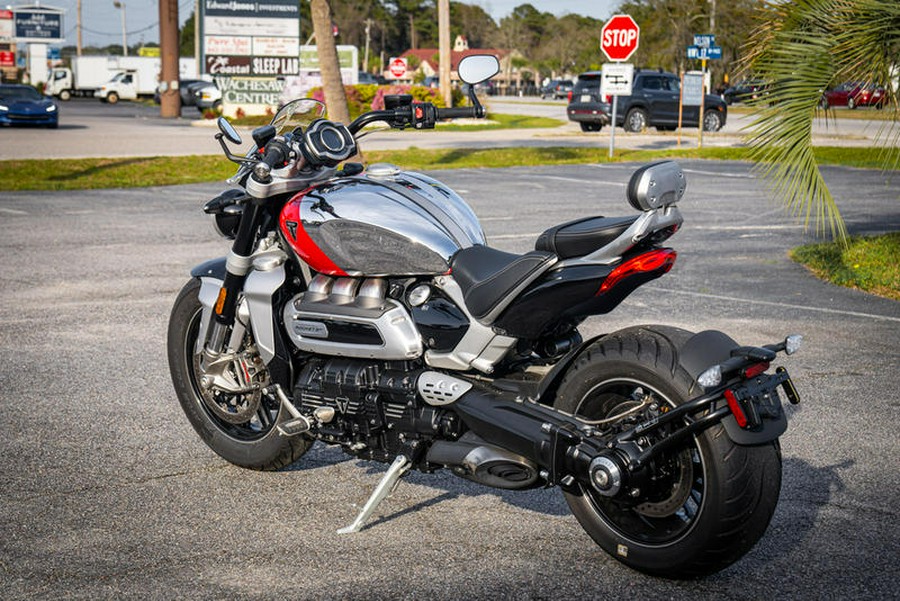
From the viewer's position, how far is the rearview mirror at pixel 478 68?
4715mm

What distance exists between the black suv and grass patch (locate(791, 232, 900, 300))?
23048 mm

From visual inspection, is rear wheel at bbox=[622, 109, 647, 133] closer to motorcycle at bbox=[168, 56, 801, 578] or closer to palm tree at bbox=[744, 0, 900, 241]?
palm tree at bbox=[744, 0, 900, 241]

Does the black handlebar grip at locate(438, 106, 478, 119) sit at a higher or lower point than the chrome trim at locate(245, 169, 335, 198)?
higher

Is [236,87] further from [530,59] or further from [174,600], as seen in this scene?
[530,59]

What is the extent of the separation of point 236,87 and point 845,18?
31.8 meters

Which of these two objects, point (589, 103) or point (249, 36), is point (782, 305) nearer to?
point (589, 103)

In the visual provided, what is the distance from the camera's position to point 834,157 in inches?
960

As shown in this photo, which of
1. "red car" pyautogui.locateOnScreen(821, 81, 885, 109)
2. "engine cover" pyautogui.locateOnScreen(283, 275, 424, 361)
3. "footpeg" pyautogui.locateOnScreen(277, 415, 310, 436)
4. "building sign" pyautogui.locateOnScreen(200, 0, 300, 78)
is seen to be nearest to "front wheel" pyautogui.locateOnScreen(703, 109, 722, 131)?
"building sign" pyautogui.locateOnScreen(200, 0, 300, 78)

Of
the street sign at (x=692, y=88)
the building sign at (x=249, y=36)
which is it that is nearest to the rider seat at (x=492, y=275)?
the street sign at (x=692, y=88)

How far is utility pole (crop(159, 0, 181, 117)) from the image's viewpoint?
4178 cm

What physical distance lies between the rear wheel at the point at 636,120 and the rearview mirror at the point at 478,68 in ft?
101

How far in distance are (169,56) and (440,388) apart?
41.3 meters

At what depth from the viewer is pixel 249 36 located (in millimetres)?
37875

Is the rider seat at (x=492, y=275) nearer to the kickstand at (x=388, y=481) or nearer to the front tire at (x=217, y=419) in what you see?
the kickstand at (x=388, y=481)
